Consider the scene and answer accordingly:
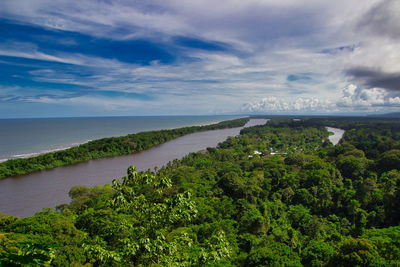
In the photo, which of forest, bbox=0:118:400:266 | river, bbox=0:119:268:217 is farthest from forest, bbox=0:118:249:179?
forest, bbox=0:118:400:266

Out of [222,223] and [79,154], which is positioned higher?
[79,154]

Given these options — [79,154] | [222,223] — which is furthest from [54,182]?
[222,223]

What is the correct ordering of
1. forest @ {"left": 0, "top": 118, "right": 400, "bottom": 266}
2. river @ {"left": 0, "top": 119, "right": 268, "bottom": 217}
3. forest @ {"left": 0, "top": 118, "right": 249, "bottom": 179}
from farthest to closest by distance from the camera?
forest @ {"left": 0, "top": 118, "right": 249, "bottom": 179}, river @ {"left": 0, "top": 119, "right": 268, "bottom": 217}, forest @ {"left": 0, "top": 118, "right": 400, "bottom": 266}

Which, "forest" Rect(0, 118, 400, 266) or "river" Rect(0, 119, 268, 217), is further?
"river" Rect(0, 119, 268, 217)

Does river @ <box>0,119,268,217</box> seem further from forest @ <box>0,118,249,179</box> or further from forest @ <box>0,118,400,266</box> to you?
forest @ <box>0,118,400,266</box>

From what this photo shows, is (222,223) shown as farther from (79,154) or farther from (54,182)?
(79,154)

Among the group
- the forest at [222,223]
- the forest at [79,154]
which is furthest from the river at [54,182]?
the forest at [222,223]

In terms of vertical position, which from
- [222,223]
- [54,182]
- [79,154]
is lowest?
[222,223]

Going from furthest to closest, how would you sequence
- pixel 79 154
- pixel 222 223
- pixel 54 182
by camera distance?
pixel 79 154 → pixel 54 182 → pixel 222 223
